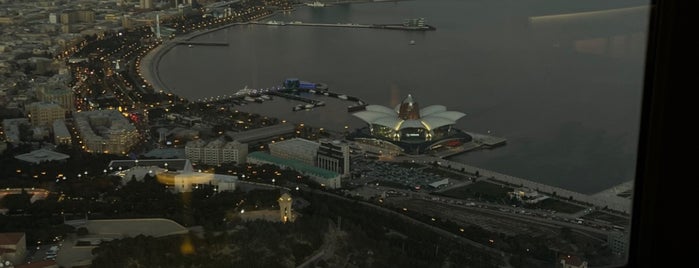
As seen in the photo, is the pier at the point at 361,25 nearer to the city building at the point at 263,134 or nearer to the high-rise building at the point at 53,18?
the high-rise building at the point at 53,18

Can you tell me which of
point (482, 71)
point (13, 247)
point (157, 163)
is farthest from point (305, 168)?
point (482, 71)

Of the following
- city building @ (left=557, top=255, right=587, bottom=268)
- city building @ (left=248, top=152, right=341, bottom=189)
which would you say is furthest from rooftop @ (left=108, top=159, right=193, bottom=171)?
city building @ (left=557, top=255, right=587, bottom=268)

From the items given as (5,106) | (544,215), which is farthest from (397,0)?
(544,215)

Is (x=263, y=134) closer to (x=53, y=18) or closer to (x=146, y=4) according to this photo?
(x=53, y=18)

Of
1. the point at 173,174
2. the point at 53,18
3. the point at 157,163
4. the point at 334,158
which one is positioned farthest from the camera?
the point at 53,18

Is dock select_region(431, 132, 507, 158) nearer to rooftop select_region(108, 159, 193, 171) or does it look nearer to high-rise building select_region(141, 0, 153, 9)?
→ rooftop select_region(108, 159, 193, 171)

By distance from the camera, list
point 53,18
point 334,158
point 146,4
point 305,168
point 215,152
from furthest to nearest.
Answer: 1. point 146,4
2. point 53,18
3. point 334,158
4. point 215,152
5. point 305,168
